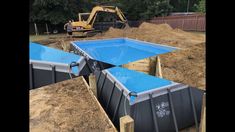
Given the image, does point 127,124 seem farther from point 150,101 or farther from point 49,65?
point 49,65

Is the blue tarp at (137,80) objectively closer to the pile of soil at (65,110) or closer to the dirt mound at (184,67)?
the dirt mound at (184,67)

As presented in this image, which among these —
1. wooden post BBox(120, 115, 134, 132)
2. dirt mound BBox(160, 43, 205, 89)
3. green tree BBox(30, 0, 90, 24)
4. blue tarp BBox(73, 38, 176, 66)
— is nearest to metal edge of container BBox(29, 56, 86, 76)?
wooden post BBox(120, 115, 134, 132)

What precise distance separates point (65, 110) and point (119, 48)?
8.56 meters

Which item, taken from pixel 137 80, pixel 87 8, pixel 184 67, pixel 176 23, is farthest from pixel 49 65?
pixel 87 8

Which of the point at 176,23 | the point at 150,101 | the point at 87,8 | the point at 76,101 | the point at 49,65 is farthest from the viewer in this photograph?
the point at 87,8

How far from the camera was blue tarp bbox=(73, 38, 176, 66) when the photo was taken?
33.1ft

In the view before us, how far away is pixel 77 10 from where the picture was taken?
2011cm

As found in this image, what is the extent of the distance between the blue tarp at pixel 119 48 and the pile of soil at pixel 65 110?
589 centimetres

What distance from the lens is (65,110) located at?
3.44 metres

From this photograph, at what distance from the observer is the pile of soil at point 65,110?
305 cm

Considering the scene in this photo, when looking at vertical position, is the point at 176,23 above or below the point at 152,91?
above

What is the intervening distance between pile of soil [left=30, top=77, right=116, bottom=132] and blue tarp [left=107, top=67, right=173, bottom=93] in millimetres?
833

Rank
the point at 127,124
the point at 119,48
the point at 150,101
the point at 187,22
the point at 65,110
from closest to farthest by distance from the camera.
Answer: the point at 127,124 < the point at 65,110 < the point at 150,101 < the point at 119,48 < the point at 187,22
